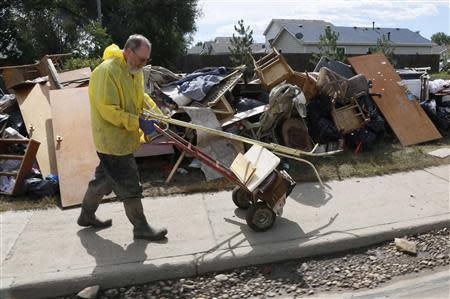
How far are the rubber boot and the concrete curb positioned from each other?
0.80 metres

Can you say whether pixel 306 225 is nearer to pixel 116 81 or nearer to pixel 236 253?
pixel 236 253

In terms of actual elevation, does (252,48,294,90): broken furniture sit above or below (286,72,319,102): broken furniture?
above

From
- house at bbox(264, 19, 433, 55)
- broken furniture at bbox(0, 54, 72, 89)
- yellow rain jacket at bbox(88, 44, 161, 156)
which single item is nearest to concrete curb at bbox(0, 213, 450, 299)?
yellow rain jacket at bbox(88, 44, 161, 156)

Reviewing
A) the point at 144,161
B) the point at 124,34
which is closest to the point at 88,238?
the point at 144,161

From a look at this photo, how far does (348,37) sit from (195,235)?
43.7m

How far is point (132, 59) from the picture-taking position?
374cm

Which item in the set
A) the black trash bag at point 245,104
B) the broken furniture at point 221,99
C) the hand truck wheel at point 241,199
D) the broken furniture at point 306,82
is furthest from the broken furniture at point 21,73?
the hand truck wheel at point 241,199

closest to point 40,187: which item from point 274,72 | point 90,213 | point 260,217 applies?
point 90,213

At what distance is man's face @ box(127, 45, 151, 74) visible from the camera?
12.1 ft

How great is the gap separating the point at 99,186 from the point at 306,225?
2227 mm

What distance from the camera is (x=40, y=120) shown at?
6543 millimetres

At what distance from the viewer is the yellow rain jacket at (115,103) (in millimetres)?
3682

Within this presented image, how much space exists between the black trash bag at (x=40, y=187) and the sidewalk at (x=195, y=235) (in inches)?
16.1

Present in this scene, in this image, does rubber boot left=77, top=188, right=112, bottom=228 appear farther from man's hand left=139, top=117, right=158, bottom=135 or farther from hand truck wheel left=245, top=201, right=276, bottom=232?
hand truck wheel left=245, top=201, right=276, bottom=232
